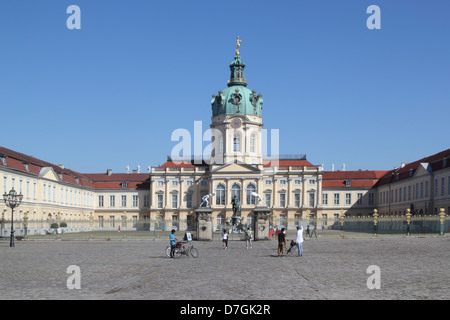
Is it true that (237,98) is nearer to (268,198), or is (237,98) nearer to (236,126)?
(236,126)

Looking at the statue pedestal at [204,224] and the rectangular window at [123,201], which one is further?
the rectangular window at [123,201]

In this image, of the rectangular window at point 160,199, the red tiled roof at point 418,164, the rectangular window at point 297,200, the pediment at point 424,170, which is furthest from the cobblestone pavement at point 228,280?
the rectangular window at point 160,199

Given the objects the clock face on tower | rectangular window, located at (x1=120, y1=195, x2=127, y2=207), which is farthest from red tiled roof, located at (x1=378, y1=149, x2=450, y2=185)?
rectangular window, located at (x1=120, y1=195, x2=127, y2=207)

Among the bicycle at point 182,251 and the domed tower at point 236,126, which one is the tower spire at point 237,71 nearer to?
the domed tower at point 236,126

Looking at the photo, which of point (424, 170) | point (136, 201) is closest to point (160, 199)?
point (136, 201)

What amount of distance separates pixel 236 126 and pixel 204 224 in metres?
46.1

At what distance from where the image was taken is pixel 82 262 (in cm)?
2289

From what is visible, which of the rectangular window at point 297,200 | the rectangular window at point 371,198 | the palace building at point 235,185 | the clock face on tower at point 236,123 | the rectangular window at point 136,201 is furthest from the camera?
the rectangular window at point 136,201

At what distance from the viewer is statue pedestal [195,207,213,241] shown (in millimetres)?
44594

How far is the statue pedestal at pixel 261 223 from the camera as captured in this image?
4412 centimetres

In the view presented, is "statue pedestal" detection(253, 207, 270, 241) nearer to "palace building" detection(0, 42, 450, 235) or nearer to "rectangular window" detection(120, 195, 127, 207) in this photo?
"palace building" detection(0, 42, 450, 235)
